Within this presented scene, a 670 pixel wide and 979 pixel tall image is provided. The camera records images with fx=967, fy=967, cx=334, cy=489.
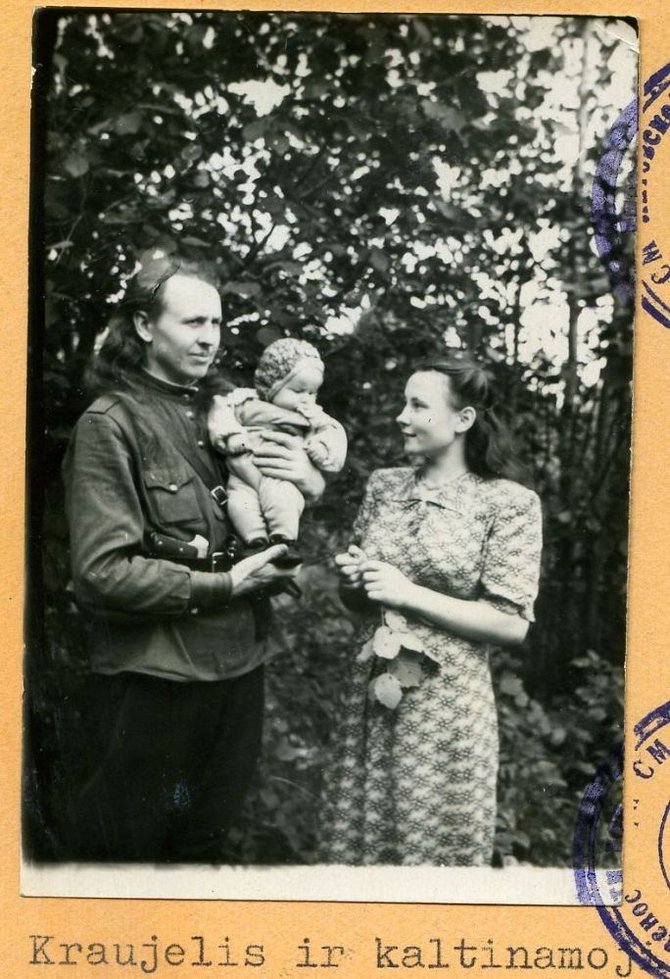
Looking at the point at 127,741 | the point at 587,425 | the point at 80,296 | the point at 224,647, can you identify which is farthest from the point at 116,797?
the point at 587,425

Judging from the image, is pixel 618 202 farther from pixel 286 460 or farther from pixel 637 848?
A: pixel 637 848

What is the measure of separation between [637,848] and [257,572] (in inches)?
57.3

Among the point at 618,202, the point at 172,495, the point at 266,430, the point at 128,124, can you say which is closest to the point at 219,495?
the point at 172,495

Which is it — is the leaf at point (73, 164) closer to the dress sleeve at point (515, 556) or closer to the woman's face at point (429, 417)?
the woman's face at point (429, 417)

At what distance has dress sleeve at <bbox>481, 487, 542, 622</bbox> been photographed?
2994 millimetres

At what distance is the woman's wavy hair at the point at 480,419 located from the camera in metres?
3.01

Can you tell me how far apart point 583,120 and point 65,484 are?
197 cm

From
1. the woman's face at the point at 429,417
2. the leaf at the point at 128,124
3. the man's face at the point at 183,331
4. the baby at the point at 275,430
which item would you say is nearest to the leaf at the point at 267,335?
the baby at the point at 275,430

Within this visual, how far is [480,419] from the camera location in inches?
119

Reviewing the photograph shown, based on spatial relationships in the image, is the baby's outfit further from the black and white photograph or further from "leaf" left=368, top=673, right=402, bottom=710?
"leaf" left=368, top=673, right=402, bottom=710

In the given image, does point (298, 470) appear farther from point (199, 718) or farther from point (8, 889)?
point (8, 889)

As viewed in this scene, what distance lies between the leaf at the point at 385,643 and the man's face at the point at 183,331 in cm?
97

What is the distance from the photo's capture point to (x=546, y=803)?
3012 mm

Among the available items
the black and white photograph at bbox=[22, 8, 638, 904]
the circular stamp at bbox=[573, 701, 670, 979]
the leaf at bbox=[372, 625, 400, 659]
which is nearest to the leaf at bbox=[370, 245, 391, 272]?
the black and white photograph at bbox=[22, 8, 638, 904]
